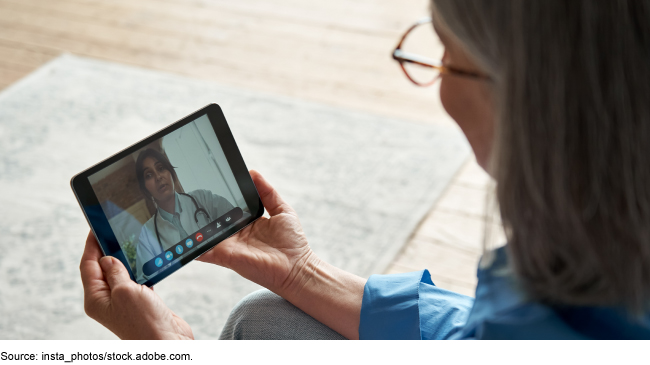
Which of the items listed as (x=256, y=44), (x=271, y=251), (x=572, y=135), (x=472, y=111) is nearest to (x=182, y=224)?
(x=271, y=251)

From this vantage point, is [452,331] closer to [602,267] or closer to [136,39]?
[602,267]

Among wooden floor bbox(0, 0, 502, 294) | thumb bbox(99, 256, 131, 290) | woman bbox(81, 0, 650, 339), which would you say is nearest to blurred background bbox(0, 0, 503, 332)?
wooden floor bbox(0, 0, 502, 294)

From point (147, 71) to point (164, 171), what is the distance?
1563 millimetres

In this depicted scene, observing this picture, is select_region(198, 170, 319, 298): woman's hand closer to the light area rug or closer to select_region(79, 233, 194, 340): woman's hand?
select_region(79, 233, 194, 340): woman's hand

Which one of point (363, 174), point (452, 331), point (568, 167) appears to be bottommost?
point (363, 174)

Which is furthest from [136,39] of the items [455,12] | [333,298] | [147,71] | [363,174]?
[455,12]

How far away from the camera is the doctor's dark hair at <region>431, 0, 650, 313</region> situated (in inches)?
16.9

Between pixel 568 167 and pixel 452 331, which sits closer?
pixel 568 167

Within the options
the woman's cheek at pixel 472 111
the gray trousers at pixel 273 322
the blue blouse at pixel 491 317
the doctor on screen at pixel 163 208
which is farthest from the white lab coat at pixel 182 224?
the woman's cheek at pixel 472 111

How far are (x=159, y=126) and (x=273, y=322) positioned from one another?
1.34m

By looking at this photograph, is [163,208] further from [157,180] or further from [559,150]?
[559,150]

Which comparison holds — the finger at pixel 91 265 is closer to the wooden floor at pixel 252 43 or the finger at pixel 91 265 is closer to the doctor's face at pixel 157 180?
the doctor's face at pixel 157 180

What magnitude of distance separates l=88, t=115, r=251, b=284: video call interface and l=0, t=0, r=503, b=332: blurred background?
3.08 feet
